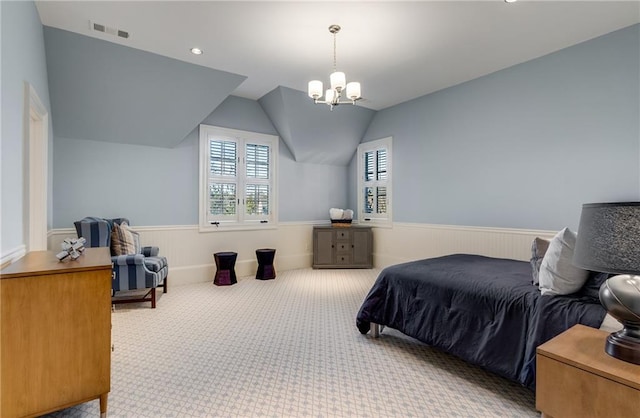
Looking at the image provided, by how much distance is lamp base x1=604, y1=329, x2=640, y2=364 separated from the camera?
1.20m

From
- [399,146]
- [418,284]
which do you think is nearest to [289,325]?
[418,284]

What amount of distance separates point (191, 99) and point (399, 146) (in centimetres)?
334

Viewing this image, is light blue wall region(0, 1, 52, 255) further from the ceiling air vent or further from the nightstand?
the nightstand

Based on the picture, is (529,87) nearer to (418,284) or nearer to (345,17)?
(345,17)

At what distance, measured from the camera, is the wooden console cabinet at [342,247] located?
577cm

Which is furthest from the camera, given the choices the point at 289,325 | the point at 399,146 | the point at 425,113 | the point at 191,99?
the point at 399,146

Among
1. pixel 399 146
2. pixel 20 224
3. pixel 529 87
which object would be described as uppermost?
pixel 529 87

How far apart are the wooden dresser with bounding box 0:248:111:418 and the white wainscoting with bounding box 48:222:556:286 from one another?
9.52 feet

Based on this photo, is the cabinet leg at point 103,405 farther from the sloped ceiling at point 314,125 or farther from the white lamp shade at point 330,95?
the sloped ceiling at point 314,125

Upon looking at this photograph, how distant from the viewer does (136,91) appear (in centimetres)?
391

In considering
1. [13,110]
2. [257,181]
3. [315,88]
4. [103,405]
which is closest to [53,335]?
[103,405]

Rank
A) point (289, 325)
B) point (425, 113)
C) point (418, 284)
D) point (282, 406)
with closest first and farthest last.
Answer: point (282, 406)
point (418, 284)
point (289, 325)
point (425, 113)

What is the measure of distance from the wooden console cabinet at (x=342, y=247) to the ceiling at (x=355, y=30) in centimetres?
276

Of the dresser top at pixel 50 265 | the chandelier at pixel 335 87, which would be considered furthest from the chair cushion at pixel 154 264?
the chandelier at pixel 335 87
